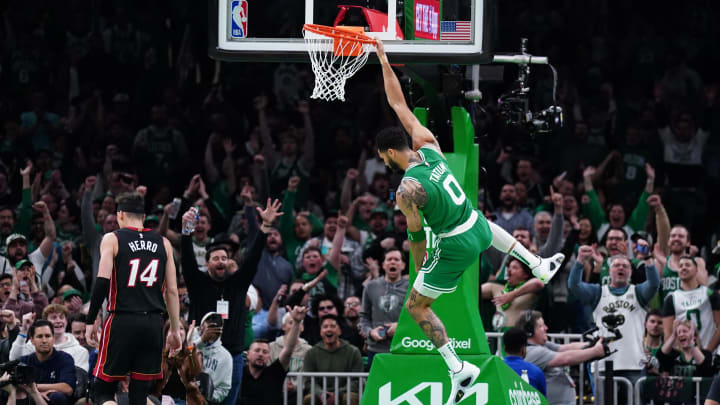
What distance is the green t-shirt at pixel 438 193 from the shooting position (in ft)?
36.4

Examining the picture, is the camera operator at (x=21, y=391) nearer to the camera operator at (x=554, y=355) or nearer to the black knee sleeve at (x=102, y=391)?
the black knee sleeve at (x=102, y=391)

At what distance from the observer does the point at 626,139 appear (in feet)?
67.1

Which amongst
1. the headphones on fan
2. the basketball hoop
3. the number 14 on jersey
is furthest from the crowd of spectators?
the basketball hoop

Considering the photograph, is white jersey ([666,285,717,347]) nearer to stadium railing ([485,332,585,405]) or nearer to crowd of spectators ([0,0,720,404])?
crowd of spectators ([0,0,720,404])

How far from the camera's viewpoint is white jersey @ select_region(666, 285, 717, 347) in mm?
15633

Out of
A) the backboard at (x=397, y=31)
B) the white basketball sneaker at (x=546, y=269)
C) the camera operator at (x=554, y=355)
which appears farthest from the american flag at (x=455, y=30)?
the camera operator at (x=554, y=355)

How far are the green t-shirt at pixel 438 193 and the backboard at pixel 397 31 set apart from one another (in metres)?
1.05

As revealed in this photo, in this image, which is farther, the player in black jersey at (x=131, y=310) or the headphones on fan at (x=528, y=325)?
the headphones on fan at (x=528, y=325)

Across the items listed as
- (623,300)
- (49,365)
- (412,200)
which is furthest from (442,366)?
(49,365)

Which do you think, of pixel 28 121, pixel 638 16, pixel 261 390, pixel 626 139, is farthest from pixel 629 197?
pixel 28 121

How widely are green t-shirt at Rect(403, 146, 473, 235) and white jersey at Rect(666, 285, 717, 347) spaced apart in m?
5.32

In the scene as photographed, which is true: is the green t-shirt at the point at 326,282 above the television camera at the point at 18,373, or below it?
above

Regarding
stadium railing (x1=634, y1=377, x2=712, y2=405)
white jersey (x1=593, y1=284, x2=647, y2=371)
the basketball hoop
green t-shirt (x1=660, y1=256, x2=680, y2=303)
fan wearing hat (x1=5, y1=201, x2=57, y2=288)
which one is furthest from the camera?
fan wearing hat (x1=5, y1=201, x2=57, y2=288)

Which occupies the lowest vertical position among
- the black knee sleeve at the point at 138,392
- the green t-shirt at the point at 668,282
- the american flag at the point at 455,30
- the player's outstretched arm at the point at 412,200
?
the black knee sleeve at the point at 138,392
